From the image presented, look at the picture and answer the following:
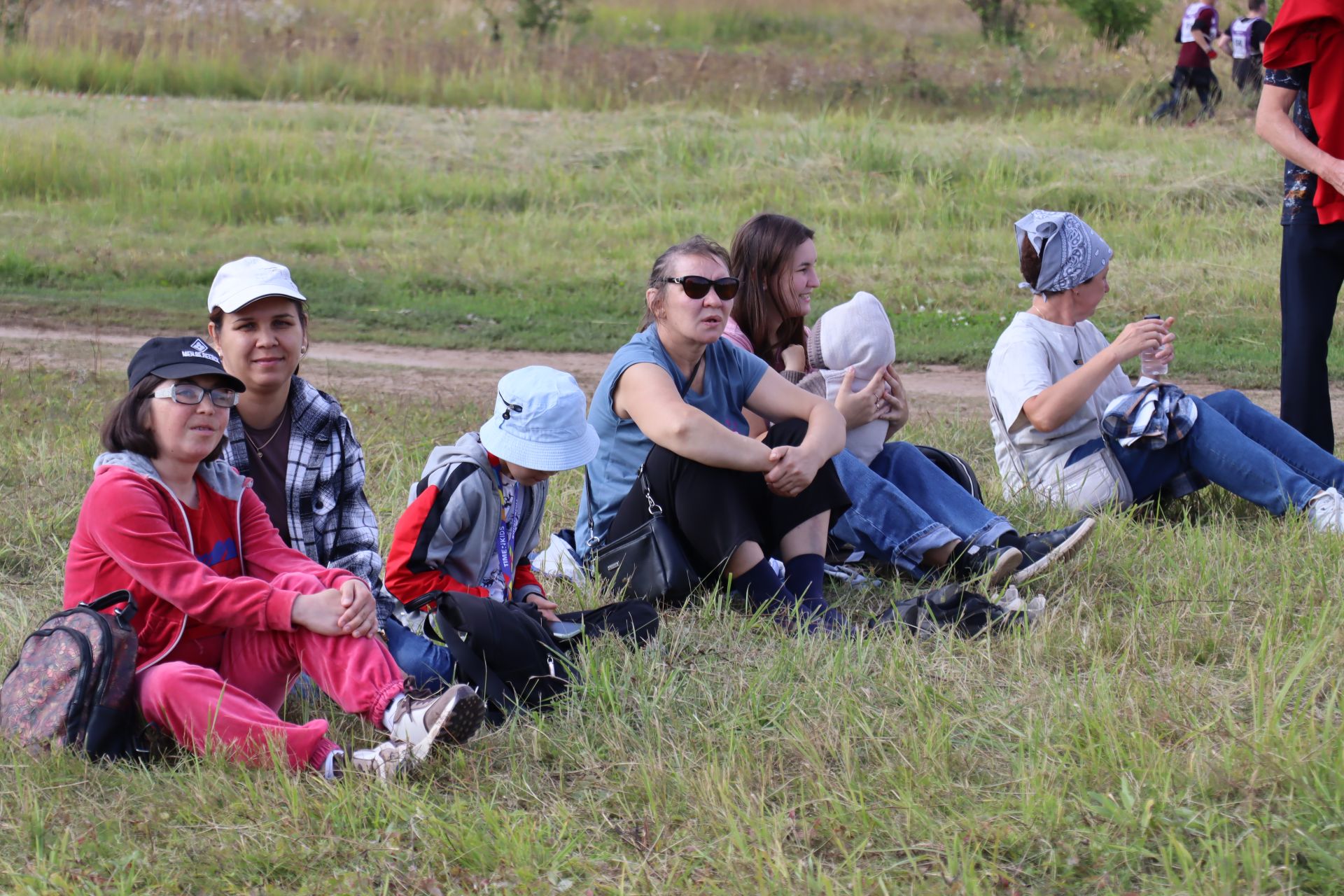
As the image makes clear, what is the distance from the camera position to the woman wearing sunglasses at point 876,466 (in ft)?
14.2

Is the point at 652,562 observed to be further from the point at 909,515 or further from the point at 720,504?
the point at 909,515

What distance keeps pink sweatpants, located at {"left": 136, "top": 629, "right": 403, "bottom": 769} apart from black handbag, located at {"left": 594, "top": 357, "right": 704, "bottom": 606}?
0.93 metres

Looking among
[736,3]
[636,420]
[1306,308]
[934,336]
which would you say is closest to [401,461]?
[636,420]

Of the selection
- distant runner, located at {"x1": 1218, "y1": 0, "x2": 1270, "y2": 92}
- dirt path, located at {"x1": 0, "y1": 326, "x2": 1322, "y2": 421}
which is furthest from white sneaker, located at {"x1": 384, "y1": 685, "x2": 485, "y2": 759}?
distant runner, located at {"x1": 1218, "y1": 0, "x2": 1270, "y2": 92}

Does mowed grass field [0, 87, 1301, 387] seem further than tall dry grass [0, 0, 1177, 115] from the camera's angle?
No

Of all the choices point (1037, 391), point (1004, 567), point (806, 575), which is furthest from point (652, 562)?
point (1037, 391)

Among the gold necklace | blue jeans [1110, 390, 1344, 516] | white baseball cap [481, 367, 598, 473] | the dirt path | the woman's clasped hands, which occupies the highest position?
white baseball cap [481, 367, 598, 473]

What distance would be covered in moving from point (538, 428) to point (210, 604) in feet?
3.02

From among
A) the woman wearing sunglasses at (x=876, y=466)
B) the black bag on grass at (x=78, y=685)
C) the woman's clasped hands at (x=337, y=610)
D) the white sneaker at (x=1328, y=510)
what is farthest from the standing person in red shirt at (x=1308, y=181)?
the black bag on grass at (x=78, y=685)

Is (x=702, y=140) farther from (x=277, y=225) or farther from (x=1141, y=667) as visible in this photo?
(x=1141, y=667)

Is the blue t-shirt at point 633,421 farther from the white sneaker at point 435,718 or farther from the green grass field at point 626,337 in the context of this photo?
the white sneaker at point 435,718

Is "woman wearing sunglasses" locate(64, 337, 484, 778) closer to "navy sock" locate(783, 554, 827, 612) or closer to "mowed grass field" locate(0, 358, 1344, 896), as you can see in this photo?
"mowed grass field" locate(0, 358, 1344, 896)

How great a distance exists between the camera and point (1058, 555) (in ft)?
13.8

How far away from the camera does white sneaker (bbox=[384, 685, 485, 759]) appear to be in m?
3.03
